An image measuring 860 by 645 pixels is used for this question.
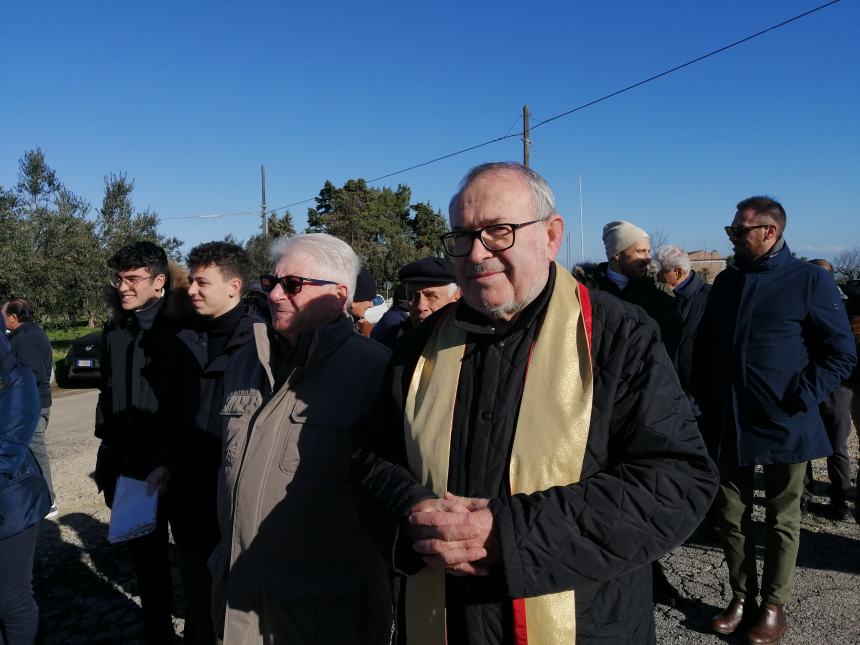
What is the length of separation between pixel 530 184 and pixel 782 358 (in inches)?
90.4

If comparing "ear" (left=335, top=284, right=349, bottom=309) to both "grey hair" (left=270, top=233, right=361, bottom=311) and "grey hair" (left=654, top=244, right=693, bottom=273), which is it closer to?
"grey hair" (left=270, top=233, right=361, bottom=311)

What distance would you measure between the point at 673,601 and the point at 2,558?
346cm

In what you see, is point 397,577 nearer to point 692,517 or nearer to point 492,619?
point 492,619

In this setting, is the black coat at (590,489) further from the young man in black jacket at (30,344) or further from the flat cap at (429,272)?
the young man in black jacket at (30,344)

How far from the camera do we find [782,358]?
3203 millimetres

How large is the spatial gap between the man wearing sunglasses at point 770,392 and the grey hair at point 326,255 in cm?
215

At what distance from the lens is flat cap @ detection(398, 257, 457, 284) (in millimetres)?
3670

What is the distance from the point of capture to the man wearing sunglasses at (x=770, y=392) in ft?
10.4

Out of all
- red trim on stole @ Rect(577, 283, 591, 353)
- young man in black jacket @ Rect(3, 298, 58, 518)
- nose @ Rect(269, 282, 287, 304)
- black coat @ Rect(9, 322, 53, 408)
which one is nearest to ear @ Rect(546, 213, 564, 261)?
red trim on stole @ Rect(577, 283, 591, 353)

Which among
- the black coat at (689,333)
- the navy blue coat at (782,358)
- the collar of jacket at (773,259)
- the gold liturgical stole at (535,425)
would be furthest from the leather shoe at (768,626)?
the gold liturgical stole at (535,425)

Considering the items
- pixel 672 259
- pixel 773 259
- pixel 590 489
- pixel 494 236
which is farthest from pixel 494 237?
pixel 672 259

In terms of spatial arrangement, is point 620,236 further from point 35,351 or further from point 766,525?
point 35,351

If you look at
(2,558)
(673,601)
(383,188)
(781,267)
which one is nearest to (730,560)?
(673,601)

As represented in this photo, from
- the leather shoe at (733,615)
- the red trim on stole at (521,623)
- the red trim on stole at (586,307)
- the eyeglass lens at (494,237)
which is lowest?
the leather shoe at (733,615)
